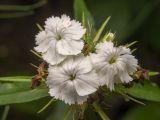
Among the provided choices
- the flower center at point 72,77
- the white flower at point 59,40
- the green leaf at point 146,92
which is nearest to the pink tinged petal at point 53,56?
the white flower at point 59,40

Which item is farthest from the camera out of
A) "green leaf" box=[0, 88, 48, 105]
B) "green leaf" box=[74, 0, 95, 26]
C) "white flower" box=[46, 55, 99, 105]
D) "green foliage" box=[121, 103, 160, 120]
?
"green foliage" box=[121, 103, 160, 120]

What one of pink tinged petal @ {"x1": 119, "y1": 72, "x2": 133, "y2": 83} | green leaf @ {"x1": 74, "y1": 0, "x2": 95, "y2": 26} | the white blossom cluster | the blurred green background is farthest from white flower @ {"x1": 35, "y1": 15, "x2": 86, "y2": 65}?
the blurred green background

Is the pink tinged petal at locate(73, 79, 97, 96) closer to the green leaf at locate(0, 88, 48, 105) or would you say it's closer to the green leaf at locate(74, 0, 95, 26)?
the green leaf at locate(0, 88, 48, 105)

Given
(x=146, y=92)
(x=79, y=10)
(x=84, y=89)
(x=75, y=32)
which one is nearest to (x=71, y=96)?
(x=84, y=89)

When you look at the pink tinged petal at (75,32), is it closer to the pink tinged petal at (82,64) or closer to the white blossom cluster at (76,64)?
the white blossom cluster at (76,64)

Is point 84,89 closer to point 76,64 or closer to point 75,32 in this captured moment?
point 76,64

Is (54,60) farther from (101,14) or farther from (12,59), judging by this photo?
(12,59)

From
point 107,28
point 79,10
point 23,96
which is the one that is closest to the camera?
point 23,96

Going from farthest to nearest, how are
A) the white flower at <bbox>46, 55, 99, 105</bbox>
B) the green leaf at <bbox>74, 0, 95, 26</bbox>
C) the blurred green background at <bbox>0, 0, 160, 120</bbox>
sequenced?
1. the blurred green background at <bbox>0, 0, 160, 120</bbox>
2. the green leaf at <bbox>74, 0, 95, 26</bbox>
3. the white flower at <bbox>46, 55, 99, 105</bbox>
